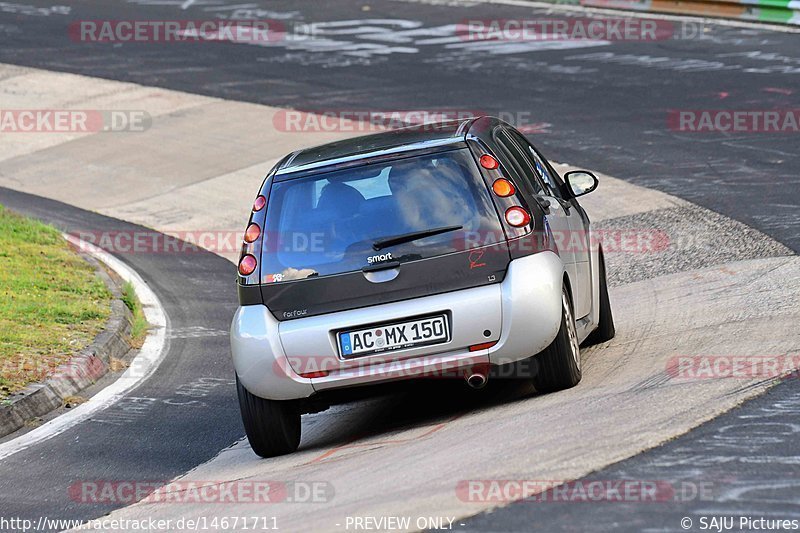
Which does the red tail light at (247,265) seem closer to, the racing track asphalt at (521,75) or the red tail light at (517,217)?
the red tail light at (517,217)

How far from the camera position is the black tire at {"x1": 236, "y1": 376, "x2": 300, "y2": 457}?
7.41 m

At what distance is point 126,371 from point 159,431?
1.89 metres

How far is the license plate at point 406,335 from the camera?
23.2 feet

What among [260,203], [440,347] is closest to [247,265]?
[260,203]

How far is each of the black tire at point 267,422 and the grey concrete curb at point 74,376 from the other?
6.96 ft

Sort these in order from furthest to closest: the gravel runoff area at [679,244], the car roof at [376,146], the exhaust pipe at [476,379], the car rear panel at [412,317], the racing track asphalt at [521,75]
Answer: the racing track asphalt at [521,75] < the gravel runoff area at [679,244] < the car roof at [376,146] < the exhaust pipe at [476,379] < the car rear panel at [412,317]

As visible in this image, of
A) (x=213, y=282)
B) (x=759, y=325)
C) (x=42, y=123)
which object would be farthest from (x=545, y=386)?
(x=42, y=123)

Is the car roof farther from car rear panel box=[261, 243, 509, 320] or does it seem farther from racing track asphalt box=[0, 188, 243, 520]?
racing track asphalt box=[0, 188, 243, 520]

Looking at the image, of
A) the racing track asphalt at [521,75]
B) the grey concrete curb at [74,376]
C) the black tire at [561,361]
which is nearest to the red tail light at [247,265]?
the black tire at [561,361]

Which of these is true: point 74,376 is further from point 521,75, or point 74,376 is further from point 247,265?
point 521,75

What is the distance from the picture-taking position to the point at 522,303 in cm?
711

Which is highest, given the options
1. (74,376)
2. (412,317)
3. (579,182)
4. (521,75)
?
(579,182)

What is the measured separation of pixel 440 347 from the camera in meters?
7.09

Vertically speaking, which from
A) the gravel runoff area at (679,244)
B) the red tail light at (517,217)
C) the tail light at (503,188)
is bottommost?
the gravel runoff area at (679,244)
